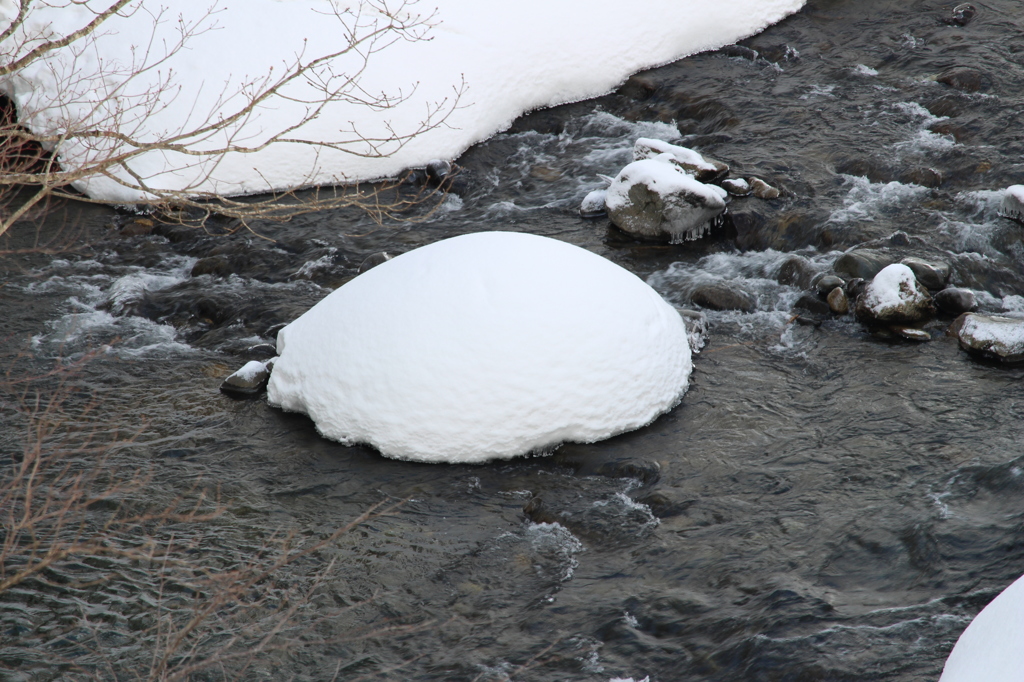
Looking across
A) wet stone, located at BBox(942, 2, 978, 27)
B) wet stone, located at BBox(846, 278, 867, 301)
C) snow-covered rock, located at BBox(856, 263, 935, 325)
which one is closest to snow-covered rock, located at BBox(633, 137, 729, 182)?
wet stone, located at BBox(846, 278, 867, 301)

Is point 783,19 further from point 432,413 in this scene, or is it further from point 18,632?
point 18,632

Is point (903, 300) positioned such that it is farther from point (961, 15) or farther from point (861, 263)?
point (961, 15)

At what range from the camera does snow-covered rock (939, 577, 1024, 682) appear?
3006 mm

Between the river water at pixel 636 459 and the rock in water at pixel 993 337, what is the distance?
0.52ft

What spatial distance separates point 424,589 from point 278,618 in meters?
0.76

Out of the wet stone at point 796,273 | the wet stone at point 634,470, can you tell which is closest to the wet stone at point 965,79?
the wet stone at point 796,273

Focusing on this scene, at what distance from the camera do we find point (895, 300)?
6.55 metres

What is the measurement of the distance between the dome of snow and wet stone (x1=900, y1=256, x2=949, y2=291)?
92.7 inches

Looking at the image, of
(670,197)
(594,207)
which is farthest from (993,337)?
(594,207)

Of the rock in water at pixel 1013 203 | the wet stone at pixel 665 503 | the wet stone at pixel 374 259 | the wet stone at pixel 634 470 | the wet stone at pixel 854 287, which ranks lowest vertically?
the wet stone at pixel 665 503

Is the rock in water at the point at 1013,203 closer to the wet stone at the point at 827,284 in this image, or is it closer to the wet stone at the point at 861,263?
the wet stone at the point at 861,263

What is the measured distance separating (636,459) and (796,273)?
9.25ft

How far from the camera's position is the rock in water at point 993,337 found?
604cm

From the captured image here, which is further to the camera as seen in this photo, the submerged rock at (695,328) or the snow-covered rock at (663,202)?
the snow-covered rock at (663,202)
